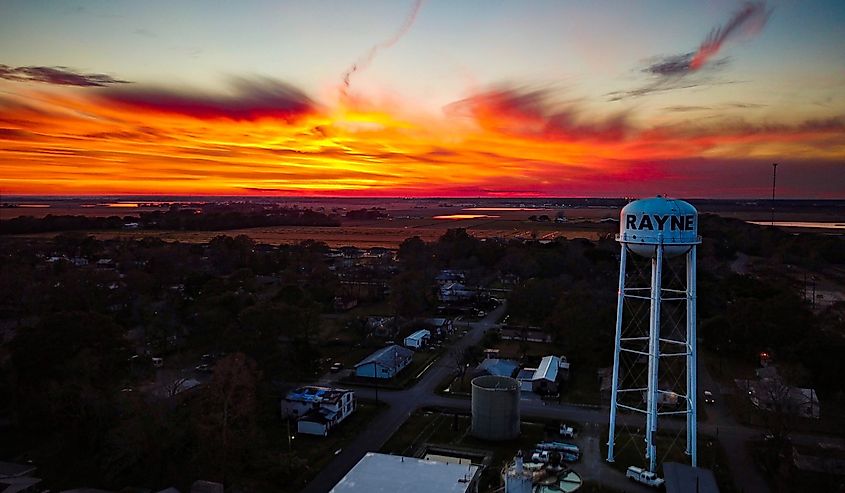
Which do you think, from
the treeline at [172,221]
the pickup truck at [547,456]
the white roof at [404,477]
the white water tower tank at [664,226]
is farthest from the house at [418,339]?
the treeline at [172,221]

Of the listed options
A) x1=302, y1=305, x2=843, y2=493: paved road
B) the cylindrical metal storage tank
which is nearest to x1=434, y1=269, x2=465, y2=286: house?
x1=302, y1=305, x2=843, y2=493: paved road

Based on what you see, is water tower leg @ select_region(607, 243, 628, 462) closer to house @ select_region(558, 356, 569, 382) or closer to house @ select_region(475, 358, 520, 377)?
house @ select_region(558, 356, 569, 382)

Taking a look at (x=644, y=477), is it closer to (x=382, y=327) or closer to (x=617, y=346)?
(x=617, y=346)

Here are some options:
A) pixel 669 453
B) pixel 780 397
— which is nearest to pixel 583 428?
pixel 669 453

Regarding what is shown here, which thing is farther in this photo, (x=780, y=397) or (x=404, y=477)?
(x=780, y=397)

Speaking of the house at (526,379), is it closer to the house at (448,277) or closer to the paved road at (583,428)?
the paved road at (583,428)
